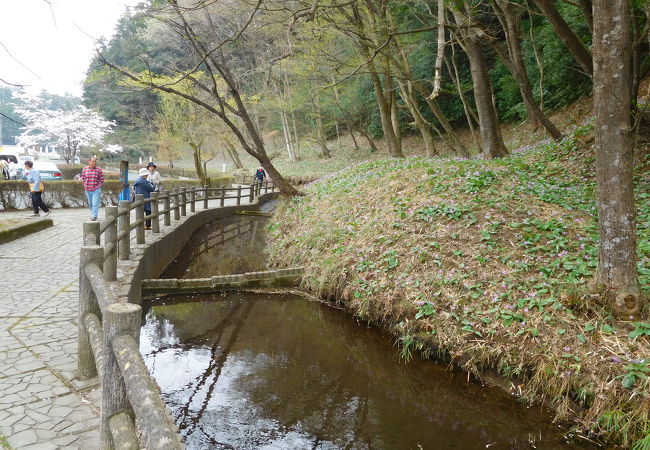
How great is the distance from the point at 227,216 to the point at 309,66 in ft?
27.4

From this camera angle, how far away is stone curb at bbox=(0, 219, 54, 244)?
9.39m

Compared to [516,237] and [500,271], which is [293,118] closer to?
[516,237]

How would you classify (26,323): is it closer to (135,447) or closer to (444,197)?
(135,447)

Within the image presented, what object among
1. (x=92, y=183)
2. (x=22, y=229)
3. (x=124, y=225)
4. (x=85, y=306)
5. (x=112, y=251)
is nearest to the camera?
(x=85, y=306)

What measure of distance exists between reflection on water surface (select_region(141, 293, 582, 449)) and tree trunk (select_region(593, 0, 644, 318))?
172cm

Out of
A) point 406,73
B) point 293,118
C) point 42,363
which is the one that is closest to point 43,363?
point 42,363

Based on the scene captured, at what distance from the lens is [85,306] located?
349cm

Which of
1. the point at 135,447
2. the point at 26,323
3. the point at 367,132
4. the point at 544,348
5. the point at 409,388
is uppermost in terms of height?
the point at 367,132

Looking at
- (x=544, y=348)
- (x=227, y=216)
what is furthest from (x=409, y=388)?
(x=227, y=216)

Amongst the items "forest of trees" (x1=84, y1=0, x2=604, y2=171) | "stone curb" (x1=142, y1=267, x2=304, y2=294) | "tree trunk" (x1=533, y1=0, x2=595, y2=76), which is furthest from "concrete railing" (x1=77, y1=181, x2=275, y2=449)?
"tree trunk" (x1=533, y1=0, x2=595, y2=76)

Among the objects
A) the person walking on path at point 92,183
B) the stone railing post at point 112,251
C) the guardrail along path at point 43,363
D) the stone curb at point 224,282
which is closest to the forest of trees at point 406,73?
the person walking on path at point 92,183

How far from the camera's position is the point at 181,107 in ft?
91.0

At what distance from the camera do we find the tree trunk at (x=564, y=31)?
8.05 meters

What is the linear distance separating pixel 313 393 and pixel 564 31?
27.4ft
